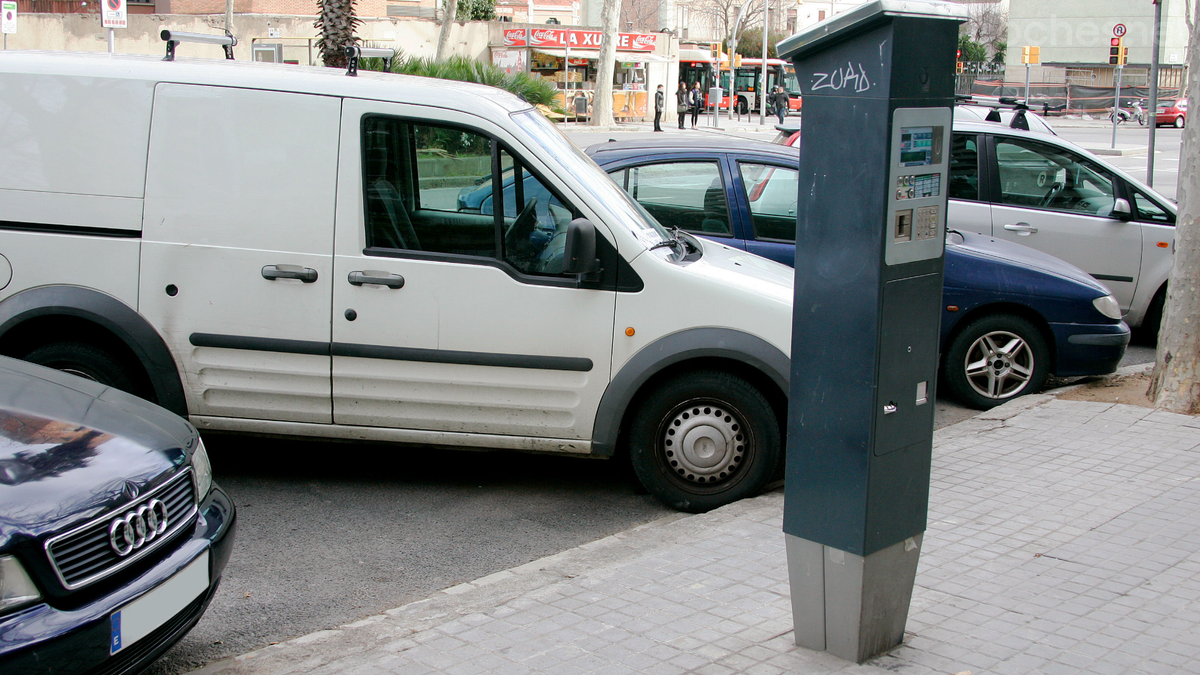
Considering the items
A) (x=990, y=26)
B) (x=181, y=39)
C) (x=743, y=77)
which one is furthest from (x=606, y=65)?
(x=990, y=26)

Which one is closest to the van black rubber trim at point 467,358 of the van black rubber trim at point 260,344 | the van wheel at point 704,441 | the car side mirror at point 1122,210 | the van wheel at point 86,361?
the van black rubber trim at point 260,344

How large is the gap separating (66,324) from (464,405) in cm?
208

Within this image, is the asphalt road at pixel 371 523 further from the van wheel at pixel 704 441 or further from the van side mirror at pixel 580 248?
the van side mirror at pixel 580 248

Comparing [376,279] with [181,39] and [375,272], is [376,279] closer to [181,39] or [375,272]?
[375,272]

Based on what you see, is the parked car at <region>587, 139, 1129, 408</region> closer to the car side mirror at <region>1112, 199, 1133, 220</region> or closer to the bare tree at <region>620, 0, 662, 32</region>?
the car side mirror at <region>1112, 199, 1133, 220</region>

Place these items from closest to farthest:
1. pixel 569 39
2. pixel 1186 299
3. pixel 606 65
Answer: pixel 1186 299 → pixel 606 65 → pixel 569 39

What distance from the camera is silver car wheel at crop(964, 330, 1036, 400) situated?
7.21 m

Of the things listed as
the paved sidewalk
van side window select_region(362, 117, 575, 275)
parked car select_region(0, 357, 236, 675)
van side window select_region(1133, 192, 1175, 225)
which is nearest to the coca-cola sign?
van side window select_region(1133, 192, 1175, 225)

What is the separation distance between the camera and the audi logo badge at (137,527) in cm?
314

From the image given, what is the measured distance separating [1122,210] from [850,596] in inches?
254

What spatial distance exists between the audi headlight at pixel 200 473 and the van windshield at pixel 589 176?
226cm

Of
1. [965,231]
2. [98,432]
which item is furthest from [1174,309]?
[98,432]

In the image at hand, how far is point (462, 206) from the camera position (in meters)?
5.28

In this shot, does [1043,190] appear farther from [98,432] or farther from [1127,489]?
[98,432]
